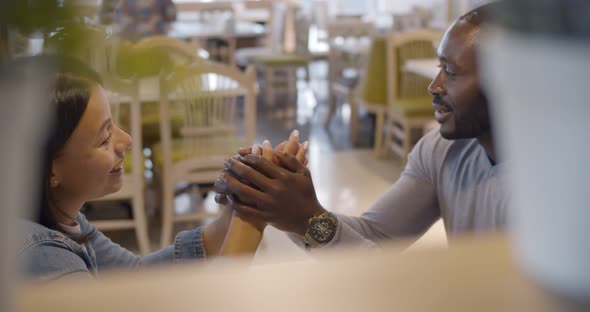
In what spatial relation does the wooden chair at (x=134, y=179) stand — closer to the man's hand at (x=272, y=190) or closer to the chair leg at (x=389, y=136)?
the man's hand at (x=272, y=190)

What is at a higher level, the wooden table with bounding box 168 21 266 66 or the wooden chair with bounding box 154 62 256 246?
the wooden table with bounding box 168 21 266 66

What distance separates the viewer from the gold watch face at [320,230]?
1303 millimetres

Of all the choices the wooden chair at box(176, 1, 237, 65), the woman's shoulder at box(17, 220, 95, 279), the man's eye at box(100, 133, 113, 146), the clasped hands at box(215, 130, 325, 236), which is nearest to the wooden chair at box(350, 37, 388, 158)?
the wooden chair at box(176, 1, 237, 65)

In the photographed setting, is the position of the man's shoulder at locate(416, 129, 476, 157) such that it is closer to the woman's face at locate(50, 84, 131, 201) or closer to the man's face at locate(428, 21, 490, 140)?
the man's face at locate(428, 21, 490, 140)

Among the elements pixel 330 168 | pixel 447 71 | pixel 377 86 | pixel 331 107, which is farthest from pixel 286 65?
pixel 447 71

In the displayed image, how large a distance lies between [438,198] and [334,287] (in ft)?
4.11

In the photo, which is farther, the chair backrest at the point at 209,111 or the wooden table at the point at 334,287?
the chair backrest at the point at 209,111

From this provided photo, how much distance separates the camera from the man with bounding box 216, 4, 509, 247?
1276mm

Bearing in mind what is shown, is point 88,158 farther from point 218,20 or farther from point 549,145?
point 218,20

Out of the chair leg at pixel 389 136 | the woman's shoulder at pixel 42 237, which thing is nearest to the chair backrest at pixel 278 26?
the chair leg at pixel 389 136

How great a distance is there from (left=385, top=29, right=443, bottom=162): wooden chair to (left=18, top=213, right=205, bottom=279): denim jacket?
339 cm

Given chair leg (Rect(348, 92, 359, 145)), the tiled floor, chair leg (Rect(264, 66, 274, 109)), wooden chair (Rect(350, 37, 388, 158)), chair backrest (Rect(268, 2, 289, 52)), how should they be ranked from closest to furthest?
1. the tiled floor
2. wooden chair (Rect(350, 37, 388, 158))
3. chair leg (Rect(348, 92, 359, 145))
4. chair leg (Rect(264, 66, 274, 109))
5. chair backrest (Rect(268, 2, 289, 52))

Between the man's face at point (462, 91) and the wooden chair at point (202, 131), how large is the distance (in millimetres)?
1755

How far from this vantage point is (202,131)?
3.19 m
